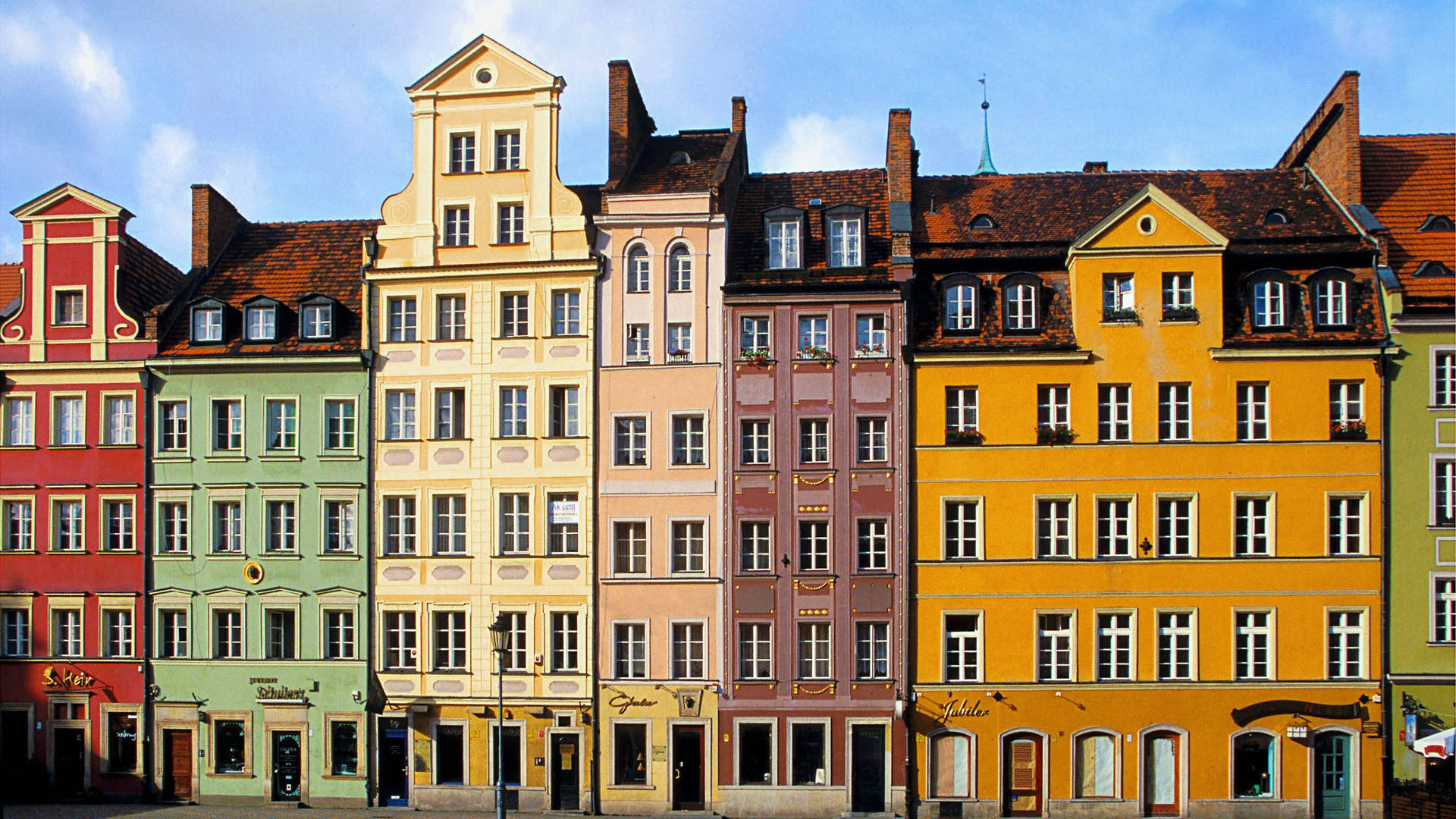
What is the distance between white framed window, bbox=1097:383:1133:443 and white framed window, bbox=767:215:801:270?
9.74 metres

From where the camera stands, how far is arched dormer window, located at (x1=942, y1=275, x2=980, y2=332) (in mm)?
36406

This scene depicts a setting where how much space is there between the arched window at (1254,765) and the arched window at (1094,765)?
11.0 feet

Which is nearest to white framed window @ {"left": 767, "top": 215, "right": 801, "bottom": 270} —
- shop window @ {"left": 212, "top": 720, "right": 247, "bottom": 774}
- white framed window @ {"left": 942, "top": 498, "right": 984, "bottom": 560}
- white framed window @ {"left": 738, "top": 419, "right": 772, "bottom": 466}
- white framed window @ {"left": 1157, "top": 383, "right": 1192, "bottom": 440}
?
white framed window @ {"left": 738, "top": 419, "right": 772, "bottom": 466}

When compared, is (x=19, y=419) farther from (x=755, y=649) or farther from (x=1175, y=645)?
(x=1175, y=645)

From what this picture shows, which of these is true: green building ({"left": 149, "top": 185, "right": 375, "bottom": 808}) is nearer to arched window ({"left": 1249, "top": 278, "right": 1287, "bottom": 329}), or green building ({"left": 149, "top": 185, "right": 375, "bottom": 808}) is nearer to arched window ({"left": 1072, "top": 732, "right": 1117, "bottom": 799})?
arched window ({"left": 1072, "top": 732, "right": 1117, "bottom": 799})

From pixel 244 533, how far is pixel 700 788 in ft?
52.0

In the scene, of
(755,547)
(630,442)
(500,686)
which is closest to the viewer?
(500,686)

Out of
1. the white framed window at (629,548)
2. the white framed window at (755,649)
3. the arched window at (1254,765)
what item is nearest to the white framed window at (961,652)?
the white framed window at (755,649)

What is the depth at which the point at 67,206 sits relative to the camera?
3912 cm

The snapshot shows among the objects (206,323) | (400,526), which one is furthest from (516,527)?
(206,323)

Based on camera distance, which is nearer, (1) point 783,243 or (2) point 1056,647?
(2) point 1056,647

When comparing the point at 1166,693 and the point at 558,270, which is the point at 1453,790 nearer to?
the point at 1166,693

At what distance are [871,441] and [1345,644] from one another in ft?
47.1

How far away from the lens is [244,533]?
3800 centimetres
